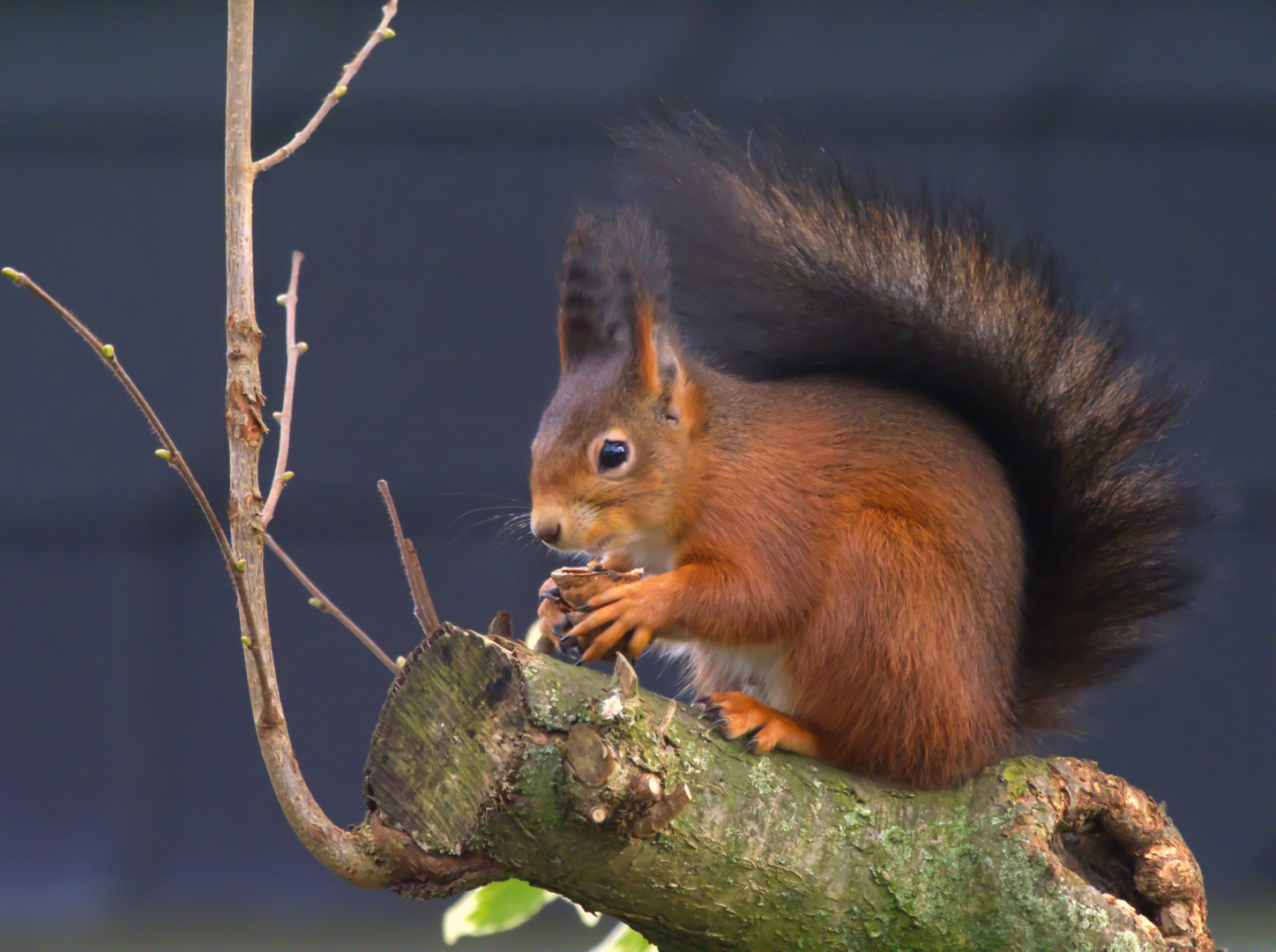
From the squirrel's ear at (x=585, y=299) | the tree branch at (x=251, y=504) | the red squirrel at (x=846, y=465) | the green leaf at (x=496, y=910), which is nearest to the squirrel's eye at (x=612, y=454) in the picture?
the red squirrel at (x=846, y=465)

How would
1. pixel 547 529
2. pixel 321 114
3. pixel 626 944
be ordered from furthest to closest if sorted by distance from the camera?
pixel 626 944 → pixel 547 529 → pixel 321 114

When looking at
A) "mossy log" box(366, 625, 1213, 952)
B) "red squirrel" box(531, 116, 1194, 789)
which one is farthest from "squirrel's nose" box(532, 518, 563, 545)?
"mossy log" box(366, 625, 1213, 952)

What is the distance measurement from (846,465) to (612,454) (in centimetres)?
26

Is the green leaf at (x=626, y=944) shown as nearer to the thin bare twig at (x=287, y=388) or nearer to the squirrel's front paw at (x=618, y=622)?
the squirrel's front paw at (x=618, y=622)

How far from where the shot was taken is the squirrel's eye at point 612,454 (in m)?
1.17

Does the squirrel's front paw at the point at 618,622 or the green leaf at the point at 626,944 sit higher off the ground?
the squirrel's front paw at the point at 618,622

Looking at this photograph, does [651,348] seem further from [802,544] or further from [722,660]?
[722,660]

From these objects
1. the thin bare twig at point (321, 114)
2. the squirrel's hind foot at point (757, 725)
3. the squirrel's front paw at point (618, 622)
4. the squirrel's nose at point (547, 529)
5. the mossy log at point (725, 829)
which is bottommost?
the mossy log at point (725, 829)

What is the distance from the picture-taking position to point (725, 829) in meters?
0.97

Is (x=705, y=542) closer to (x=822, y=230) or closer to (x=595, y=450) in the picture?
(x=595, y=450)

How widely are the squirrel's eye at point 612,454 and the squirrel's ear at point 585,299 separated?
4.4 inches

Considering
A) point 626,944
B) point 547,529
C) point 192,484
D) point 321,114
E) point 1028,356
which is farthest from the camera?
point 626,944

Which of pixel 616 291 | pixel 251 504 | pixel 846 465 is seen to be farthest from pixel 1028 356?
pixel 251 504

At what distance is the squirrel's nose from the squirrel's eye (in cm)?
8
